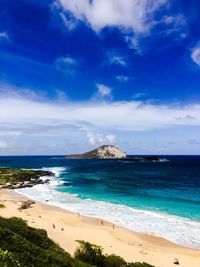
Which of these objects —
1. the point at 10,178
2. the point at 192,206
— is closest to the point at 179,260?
the point at 192,206

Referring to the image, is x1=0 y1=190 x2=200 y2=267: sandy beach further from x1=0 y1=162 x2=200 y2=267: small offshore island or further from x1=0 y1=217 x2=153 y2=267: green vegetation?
x1=0 y1=217 x2=153 y2=267: green vegetation

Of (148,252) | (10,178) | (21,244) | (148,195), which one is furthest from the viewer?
(10,178)

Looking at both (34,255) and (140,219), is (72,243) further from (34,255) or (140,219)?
(140,219)

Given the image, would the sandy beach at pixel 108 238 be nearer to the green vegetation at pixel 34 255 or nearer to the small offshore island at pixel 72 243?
the small offshore island at pixel 72 243

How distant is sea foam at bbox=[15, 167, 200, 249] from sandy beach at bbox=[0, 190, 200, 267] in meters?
1.92

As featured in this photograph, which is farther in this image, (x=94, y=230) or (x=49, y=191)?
(x=49, y=191)

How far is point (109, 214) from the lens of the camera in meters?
44.7

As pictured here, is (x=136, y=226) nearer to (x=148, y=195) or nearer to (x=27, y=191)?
(x=148, y=195)

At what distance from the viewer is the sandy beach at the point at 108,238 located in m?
26.9

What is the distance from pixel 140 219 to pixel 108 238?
1018 cm

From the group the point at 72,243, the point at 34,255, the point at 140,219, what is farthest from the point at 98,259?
the point at 140,219

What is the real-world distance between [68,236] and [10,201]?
25631mm

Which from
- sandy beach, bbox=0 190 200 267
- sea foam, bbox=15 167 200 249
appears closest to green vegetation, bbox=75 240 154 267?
sandy beach, bbox=0 190 200 267

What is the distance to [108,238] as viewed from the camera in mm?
32469
